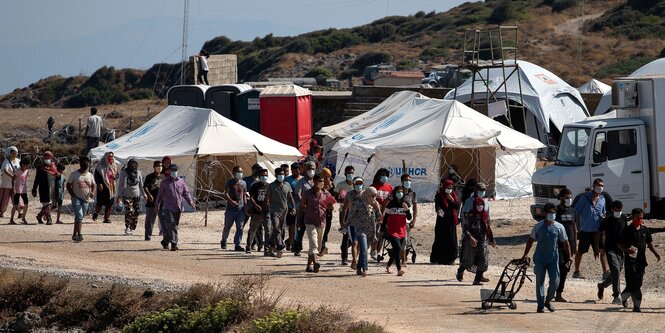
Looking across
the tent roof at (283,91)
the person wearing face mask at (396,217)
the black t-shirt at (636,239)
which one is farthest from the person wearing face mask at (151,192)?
the tent roof at (283,91)

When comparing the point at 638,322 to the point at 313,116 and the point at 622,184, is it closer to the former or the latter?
the point at 622,184

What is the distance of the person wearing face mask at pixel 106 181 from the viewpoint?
82.4 feet

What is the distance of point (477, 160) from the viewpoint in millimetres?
29469

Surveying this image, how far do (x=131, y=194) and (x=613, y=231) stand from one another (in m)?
10.6

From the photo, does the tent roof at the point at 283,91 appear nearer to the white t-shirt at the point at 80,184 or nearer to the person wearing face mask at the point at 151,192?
the person wearing face mask at the point at 151,192

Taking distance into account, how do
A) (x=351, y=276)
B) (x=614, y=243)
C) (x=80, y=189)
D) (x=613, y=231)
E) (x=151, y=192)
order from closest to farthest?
1. (x=614, y=243)
2. (x=613, y=231)
3. (x=351, y=276)
4. (x=80, y=189)
5. (x=151, y=192)

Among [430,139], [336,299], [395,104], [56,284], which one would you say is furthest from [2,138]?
[336,299]

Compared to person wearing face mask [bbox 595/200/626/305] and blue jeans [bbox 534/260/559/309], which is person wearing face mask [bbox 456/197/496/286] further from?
blue jeans [bbox 534/260/559/309]

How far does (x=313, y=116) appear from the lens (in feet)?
132

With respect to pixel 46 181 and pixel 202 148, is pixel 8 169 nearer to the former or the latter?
pixel 46 181

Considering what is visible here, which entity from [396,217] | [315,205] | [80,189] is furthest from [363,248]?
[80,189]

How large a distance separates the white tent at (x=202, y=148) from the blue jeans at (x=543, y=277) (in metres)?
13.1

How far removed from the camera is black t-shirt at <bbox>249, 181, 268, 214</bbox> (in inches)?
778

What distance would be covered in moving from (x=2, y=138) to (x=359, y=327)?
1473 inches
